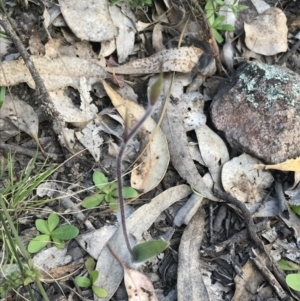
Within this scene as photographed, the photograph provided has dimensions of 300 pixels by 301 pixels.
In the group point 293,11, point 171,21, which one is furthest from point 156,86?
point 293,11

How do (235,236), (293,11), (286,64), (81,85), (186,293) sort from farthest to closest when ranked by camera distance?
(293,11), (286,64), (81,85), (235,236), (186,293)

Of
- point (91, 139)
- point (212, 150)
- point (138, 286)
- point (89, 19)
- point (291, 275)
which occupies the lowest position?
point (291, 275)

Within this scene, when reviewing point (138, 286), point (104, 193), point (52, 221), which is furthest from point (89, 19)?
point (138, 286)

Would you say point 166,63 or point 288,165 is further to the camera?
point 166,63

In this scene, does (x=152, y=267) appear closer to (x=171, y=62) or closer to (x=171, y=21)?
(x=171, y=62)

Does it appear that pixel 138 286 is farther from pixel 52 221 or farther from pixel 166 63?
pixel 166 63

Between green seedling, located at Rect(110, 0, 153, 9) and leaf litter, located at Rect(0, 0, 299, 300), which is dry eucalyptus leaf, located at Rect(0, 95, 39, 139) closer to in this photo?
leaf litter, located at Rect(0, 0, 299, 300)
